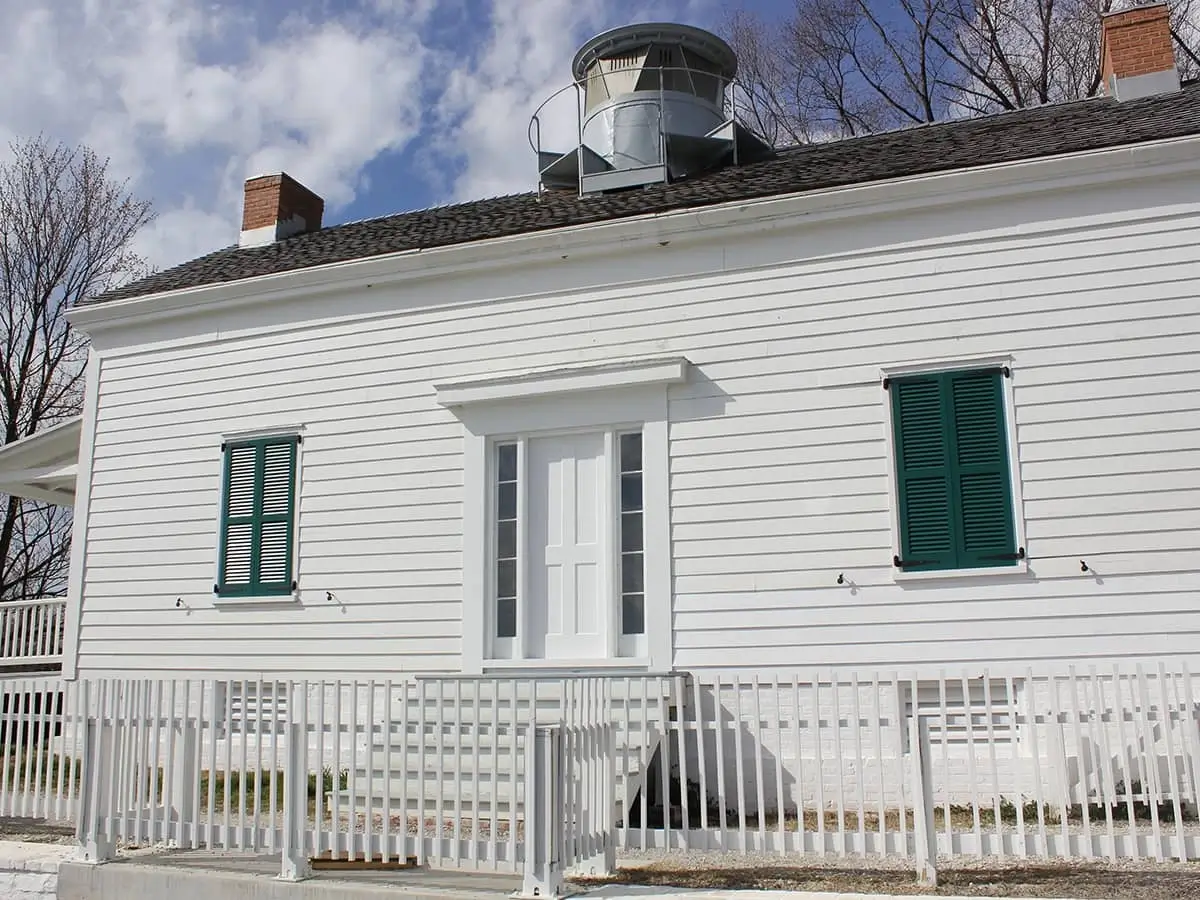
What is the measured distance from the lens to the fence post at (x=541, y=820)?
5914mm

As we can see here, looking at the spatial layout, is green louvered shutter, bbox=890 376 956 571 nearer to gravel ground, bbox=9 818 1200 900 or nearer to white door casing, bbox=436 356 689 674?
white door casing, bbox=436 356 689 674

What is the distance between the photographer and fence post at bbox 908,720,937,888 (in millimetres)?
6117

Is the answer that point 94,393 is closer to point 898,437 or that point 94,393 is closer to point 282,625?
point 282,625


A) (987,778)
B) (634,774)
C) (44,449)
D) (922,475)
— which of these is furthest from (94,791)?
(44,449)

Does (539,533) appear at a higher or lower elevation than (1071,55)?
lower

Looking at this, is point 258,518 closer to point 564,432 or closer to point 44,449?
point 564,432

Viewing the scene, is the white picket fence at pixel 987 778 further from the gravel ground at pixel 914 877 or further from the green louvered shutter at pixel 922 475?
the green louvered shutter at pixel 922 475

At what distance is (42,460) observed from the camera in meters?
14.4

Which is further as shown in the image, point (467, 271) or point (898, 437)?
point (467, 271)

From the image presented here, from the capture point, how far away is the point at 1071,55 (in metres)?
22.2

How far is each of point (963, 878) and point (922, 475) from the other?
12.4 feet

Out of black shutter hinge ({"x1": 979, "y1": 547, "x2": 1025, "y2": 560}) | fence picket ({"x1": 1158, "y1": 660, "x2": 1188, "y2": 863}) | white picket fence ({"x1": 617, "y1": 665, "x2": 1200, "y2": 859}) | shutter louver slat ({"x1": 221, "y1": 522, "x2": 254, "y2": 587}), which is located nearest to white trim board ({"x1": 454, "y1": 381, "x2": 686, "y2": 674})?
white picket fence ({"x1": 617, "y1": 665, "x2": 1200, "y2": 859})

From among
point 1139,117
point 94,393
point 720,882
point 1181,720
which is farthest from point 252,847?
point 1139,117

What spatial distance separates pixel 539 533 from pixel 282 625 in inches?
115
